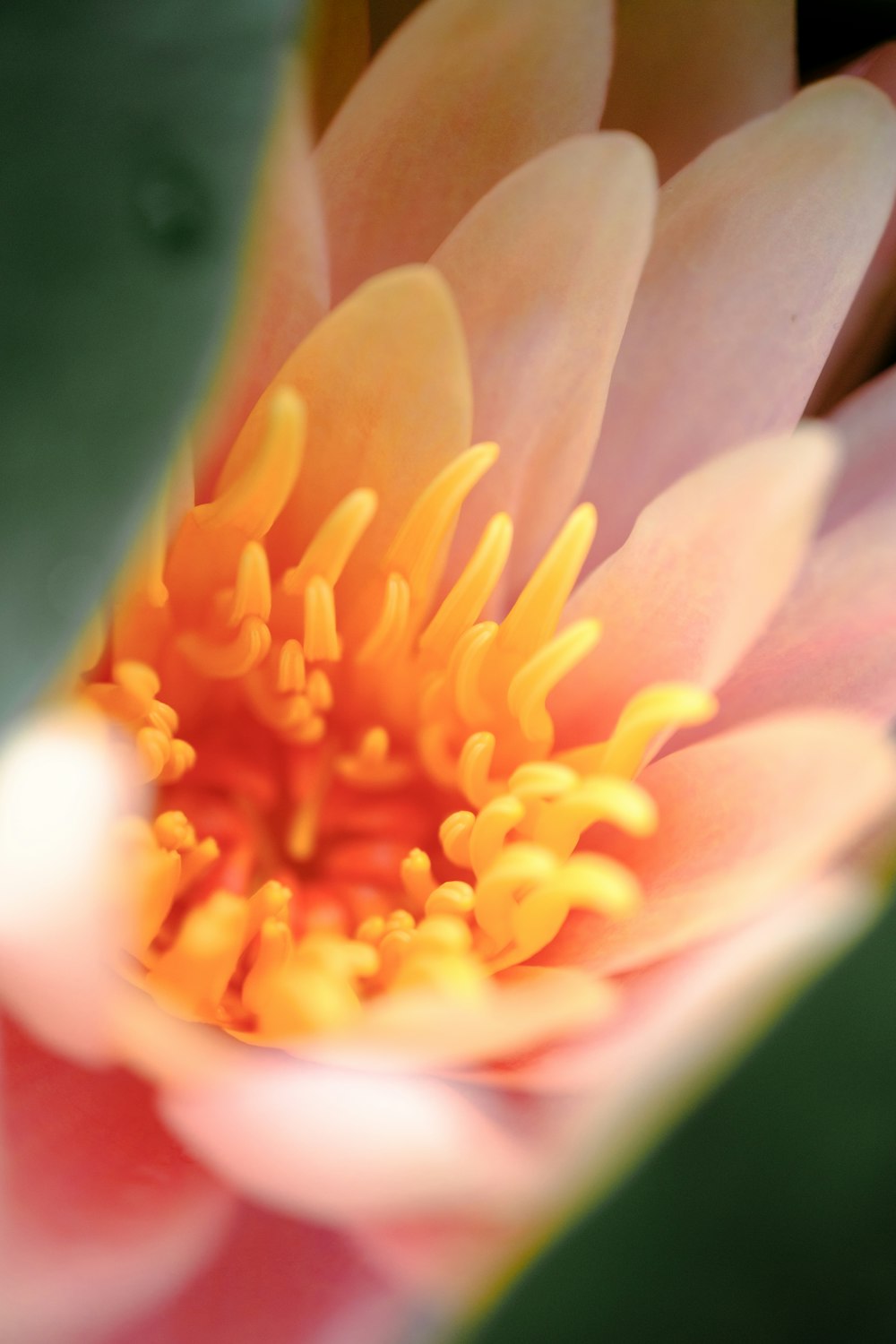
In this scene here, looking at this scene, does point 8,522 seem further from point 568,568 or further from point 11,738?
point 568,568

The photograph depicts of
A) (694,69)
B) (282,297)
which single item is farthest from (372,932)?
(694,69)

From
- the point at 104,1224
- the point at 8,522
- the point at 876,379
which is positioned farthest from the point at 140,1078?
the point at 876,379

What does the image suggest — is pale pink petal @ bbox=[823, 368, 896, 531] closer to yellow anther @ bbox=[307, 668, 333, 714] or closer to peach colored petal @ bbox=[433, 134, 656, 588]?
peach colored petal @ bbox=[433, 134, 656, 588]

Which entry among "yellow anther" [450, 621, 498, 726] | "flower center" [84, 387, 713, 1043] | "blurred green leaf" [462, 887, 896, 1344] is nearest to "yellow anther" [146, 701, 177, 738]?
"flower center" [84, 387, 713, 1043]

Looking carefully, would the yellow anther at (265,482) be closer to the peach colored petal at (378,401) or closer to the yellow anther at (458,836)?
the peach colored petal at (378,401)

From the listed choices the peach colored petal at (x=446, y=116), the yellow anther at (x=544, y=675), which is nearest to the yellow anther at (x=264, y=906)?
the yellow anther at (x=544, y=675)
